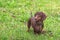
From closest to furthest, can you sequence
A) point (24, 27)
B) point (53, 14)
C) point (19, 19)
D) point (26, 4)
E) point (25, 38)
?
point (25, 38) → point (24, 27) → point (19, 19) → point (53, 14) → point (26, 4)

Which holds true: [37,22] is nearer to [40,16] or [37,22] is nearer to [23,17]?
[40,16]

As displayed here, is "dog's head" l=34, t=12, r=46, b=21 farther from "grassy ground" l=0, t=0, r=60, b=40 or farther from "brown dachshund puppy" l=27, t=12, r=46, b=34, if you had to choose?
"grassy ground" l=0, t=0, r=60, b=40

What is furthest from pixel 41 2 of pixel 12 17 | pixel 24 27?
pixel 24 27

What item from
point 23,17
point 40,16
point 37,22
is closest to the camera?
point 40,16

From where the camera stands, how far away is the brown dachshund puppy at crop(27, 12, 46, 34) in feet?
25.1

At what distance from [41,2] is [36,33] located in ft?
12.2

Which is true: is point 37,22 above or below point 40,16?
below

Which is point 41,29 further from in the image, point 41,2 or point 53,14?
point 41,2

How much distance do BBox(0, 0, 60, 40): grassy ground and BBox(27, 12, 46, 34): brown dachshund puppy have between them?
0.17 m

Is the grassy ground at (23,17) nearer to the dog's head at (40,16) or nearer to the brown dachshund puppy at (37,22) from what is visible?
the brown dachshund puppy at (37,22)

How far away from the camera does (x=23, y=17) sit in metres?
9.34

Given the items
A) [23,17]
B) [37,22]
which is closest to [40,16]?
[37,22]

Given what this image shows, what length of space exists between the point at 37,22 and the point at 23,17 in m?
1.59

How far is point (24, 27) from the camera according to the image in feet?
27.7
